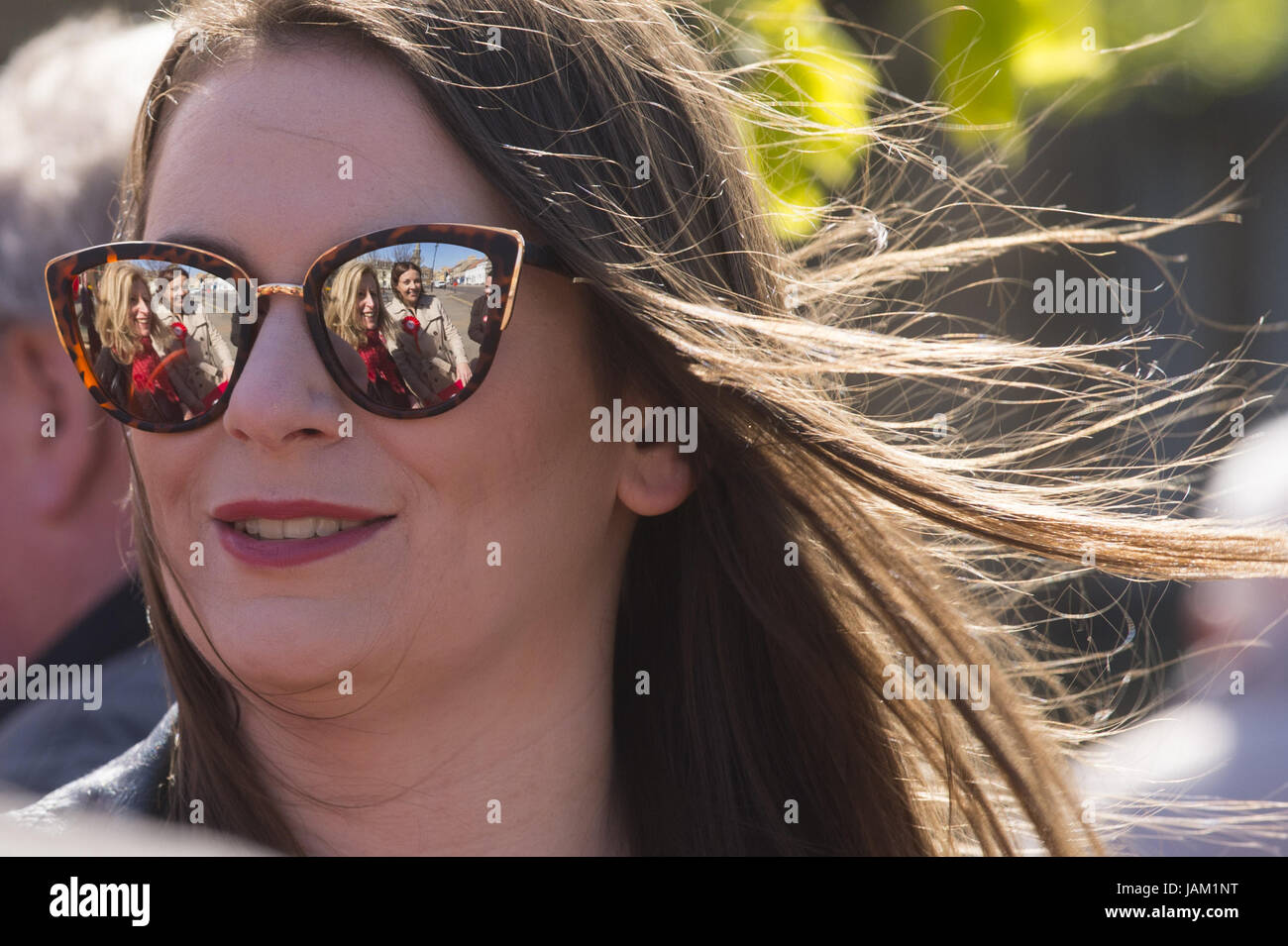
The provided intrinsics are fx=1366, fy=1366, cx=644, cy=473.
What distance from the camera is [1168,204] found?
6172mm

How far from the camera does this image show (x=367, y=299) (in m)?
1.71

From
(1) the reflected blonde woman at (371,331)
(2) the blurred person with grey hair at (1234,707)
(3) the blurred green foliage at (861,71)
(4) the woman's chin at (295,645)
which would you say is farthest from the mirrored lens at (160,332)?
(2) the blurred person with grey hair at (1234,707)

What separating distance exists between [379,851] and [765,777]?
0.62 metres

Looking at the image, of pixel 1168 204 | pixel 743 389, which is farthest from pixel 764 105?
pixel 1168 204

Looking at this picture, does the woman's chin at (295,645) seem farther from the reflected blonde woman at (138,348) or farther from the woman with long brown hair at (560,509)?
the reflected blonde woman at (138,348)

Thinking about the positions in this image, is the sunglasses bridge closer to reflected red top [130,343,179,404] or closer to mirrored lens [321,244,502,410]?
mirrored lens [321,244,502,410]

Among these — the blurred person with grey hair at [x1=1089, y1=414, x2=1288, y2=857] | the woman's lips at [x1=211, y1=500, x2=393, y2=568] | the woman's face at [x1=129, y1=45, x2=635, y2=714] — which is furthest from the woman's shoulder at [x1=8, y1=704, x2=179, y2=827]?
the blurred person with grey hair at [x1=1089, y1=414, x2=1288, y2=857]

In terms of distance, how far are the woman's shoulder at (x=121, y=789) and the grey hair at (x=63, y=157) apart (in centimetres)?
134

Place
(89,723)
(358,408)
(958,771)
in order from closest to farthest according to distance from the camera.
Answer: (358,408), (958,771), (89,723)

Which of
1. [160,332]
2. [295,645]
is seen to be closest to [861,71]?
[160,332]

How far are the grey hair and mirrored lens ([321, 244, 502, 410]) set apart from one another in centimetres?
150

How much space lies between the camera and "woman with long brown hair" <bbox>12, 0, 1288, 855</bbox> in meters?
1.74
